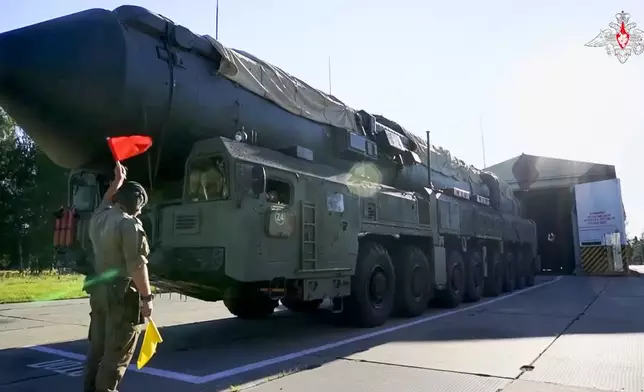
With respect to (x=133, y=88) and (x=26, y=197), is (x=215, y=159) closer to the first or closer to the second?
(x=133, y=88)

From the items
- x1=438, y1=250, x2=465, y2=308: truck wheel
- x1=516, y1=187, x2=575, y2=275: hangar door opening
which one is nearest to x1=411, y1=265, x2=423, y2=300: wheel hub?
x1=438, y1=250, x2=465, y2=308: truck wheel

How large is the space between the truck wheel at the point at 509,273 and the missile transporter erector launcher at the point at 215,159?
19.0 ft

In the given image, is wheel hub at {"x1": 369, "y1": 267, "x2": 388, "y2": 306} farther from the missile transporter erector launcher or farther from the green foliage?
the green foliage

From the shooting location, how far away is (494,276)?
39.1 ft

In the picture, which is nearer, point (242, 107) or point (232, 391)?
point (232, 391)

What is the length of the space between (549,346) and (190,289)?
395 centimetres

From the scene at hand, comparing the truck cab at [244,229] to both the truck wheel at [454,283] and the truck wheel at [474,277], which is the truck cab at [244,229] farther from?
the truck wheel at [474,277]

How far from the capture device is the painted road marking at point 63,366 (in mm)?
4719

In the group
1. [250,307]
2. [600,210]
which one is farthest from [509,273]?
[600,210]

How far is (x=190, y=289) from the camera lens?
5805mm

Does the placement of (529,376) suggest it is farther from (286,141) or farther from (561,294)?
(561,294)

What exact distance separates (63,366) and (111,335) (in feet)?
7.72

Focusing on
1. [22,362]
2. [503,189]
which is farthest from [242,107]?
[503,189]

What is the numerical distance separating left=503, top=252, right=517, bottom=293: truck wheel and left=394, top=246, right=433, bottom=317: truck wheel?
16.8 feet
